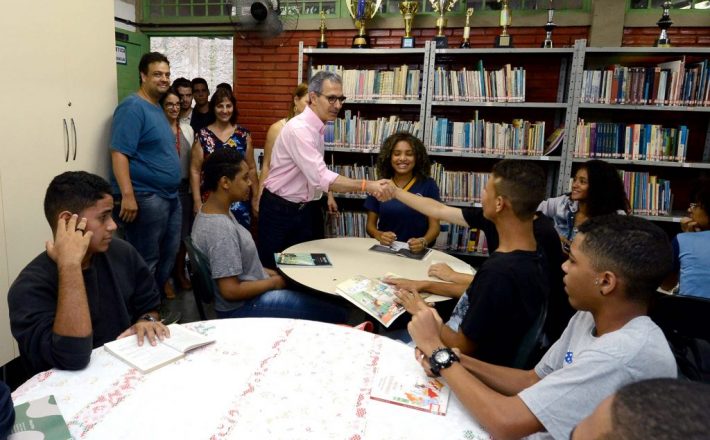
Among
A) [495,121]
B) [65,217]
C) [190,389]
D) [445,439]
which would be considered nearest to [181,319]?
[65,217]

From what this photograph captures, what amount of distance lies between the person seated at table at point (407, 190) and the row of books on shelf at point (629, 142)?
143cm

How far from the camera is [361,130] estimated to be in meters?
4.13

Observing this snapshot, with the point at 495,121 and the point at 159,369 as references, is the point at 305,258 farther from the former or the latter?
the point at 495,121

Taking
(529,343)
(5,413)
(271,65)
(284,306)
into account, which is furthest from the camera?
(271,65)

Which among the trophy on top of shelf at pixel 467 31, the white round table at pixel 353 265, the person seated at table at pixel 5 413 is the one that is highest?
the trophy on top of shelf at pixel 467 31

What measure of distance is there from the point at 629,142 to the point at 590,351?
327 centimetres

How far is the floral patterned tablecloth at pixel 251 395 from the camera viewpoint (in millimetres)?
1047

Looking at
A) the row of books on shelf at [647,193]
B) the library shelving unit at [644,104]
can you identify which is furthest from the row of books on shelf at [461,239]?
the row of books on shelf at [647,193]

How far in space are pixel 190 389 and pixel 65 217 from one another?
0.73 meters

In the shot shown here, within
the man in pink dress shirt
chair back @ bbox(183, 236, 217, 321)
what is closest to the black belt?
the man in pink dress shirt

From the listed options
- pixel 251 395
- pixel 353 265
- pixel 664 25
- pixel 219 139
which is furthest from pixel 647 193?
pixel 251 395

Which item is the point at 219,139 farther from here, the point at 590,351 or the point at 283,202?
the point at 590,351

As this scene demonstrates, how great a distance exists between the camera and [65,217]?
1.47m

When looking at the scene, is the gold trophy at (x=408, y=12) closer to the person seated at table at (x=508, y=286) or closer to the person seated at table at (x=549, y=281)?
the person seated at table at (x=549, y=281)
